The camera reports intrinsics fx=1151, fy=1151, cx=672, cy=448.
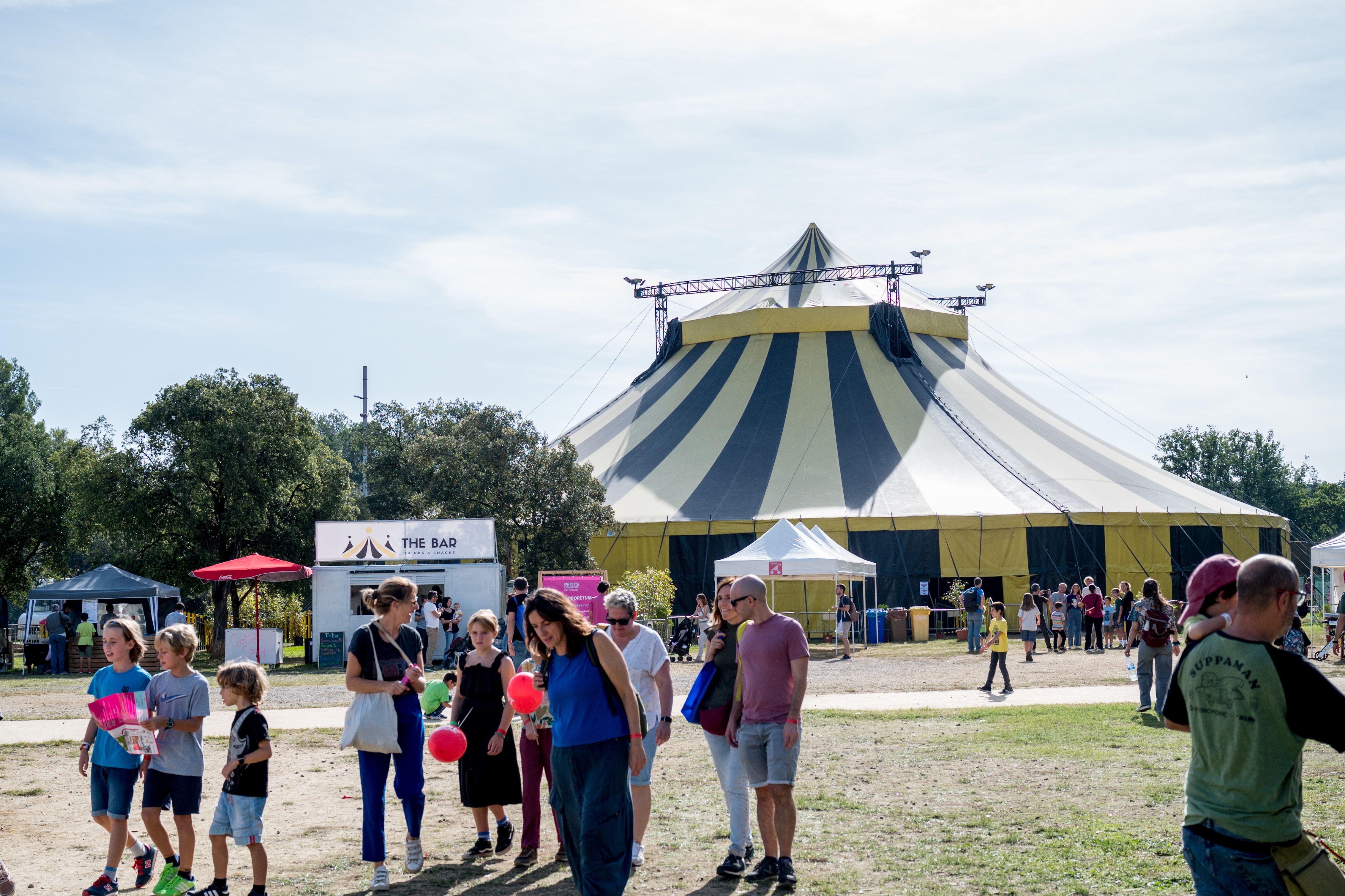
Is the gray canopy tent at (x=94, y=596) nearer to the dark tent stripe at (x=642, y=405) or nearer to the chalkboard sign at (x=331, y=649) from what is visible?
the chalkboard sign at (x=331, y=649)

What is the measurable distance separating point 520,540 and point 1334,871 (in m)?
21.0

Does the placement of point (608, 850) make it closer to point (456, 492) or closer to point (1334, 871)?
point (1334, 871)

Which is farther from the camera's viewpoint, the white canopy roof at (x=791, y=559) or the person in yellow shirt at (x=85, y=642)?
the person in yellow shirt at (x=85, y=642)

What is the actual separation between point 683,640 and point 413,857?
1303 cm

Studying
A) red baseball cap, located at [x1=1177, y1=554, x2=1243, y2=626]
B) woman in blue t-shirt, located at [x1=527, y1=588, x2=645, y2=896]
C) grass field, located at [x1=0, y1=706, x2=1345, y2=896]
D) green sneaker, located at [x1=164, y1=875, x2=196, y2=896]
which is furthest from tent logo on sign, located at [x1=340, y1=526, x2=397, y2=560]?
red baseball cap, located at [x1=1177, y1=554, x2=1243, y2=626]

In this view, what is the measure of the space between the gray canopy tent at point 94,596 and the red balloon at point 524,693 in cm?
1589

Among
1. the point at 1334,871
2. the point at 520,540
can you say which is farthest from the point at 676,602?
the point at 1334,871

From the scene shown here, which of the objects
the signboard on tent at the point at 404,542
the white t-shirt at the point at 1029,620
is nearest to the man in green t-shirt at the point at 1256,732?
the white t-shirt at the point at 1029,620

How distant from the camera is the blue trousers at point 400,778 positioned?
532cm

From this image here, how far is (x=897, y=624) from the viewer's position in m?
22.1

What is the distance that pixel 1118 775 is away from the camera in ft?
24.6

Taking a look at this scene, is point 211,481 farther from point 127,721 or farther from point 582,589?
point 127,721

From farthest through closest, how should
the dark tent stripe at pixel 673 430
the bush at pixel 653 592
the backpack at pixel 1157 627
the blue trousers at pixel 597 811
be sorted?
the dark tent stripe at pixel 673 430, the bush at pixel 653 592, the backpack at pixel 1157 627, the blue trousers at pixel 597 811

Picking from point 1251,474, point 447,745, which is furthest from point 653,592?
point 1251,474
